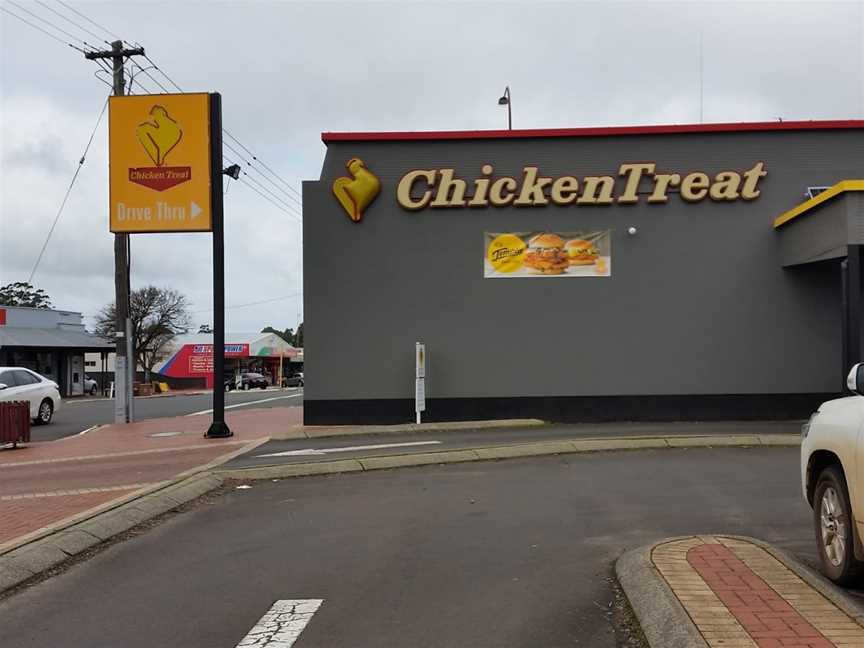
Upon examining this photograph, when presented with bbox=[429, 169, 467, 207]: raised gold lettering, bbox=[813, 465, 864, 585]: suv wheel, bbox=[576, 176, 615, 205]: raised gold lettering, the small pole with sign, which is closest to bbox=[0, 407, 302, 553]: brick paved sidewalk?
the small pole with sign

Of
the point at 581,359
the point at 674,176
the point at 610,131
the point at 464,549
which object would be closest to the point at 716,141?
the point at 674,176

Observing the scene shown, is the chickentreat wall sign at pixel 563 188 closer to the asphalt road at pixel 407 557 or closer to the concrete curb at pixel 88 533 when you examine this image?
the asphalt road at pixel 407 557

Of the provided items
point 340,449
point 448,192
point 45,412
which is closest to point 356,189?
point 448,192

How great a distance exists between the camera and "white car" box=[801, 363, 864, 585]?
16.0ft

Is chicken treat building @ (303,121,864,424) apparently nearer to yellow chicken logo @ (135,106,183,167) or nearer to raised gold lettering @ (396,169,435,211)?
raised gold lettering @ (396,169,435,211)

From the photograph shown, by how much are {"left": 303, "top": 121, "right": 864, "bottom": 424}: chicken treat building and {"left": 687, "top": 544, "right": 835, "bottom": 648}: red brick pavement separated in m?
11.2

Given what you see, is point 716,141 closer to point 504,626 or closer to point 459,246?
point 459,246

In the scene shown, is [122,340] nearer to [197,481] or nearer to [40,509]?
[197,481]

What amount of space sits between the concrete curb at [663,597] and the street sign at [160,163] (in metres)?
12.9

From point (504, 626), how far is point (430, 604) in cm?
66

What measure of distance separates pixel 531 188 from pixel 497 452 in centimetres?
684

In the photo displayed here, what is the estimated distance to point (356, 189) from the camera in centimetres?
1709

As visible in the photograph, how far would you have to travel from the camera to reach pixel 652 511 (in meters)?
8.03

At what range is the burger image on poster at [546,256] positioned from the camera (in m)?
17.2
